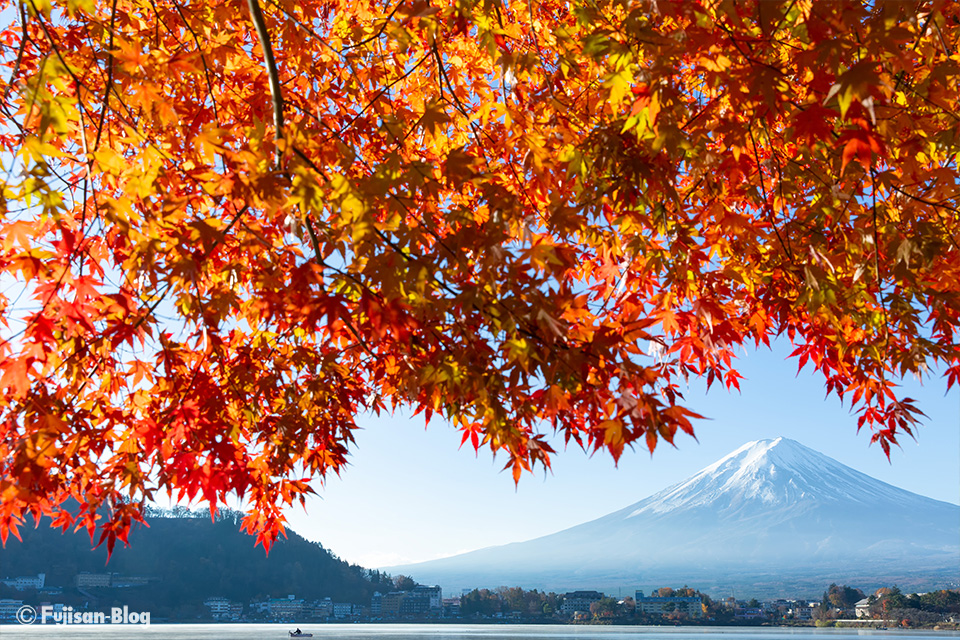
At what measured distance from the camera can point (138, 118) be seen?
4543mm

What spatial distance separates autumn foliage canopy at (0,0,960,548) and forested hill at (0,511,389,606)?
94820mm

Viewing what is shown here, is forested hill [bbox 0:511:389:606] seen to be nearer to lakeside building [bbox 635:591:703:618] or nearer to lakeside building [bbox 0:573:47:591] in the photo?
lakeside building [bbox 0:573:47:591]

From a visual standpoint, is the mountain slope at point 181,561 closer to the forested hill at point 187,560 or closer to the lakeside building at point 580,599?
the forested hill at point 187,560

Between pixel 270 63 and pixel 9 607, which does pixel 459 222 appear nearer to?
pixel 270 63

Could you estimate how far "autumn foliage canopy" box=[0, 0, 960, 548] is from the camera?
8.89ft

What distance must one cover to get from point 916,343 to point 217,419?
405cm

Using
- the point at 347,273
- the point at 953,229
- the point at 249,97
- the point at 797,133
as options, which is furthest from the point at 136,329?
the point at 953,229

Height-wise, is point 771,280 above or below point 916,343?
above

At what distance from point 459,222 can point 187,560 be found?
113117 millimetres

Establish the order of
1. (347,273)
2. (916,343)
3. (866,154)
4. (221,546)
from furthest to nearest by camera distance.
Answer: (221,546)
(916,343)
(347,273)
(866,154)

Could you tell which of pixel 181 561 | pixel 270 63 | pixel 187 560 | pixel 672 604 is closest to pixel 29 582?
pixel 181 561

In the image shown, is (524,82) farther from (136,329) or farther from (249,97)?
(136,329)

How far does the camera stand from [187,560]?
100 meters

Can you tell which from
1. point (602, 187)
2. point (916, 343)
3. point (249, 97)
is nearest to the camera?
point (602, 187)
